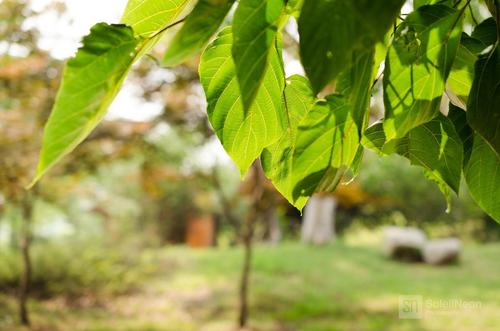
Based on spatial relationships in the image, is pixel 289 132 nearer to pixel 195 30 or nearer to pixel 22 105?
pixel 195 30

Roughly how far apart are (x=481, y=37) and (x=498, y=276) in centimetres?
821

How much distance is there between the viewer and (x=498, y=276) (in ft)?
25.0

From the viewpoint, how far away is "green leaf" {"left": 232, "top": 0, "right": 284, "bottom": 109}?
0.94 feet

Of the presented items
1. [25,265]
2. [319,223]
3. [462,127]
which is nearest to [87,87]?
[462,127]

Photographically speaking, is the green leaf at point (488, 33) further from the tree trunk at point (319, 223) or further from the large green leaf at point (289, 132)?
the tree trunk at point (319, 223)

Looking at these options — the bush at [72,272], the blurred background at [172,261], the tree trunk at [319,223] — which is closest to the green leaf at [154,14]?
the blurred background at [172,261]

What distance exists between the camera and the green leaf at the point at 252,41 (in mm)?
287

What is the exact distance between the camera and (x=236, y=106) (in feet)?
1.24

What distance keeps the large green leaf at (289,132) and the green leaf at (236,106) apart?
21 millimetres

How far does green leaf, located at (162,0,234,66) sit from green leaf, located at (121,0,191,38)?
70mm

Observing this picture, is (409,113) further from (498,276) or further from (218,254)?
(218,254)

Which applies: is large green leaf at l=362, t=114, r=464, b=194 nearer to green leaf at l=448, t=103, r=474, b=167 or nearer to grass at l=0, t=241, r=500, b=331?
green leaf at l=448, t=103, r=474, b=167

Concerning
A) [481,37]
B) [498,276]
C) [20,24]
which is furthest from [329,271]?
[481,37]

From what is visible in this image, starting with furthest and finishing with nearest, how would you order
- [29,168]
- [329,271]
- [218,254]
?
[218,254], [329,271], [29,168]
